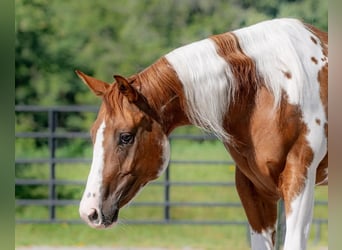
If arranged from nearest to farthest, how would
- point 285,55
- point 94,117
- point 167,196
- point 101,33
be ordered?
point 285,55 → point 167,196 → point 94,117 → point 101,33

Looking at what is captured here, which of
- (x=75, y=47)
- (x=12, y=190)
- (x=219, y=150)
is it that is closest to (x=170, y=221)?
(x=219, y=150)

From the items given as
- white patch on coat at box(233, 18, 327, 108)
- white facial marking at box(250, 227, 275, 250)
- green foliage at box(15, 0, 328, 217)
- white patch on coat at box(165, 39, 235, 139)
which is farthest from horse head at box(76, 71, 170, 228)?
green foliage at box(15, 0, 328, 217)

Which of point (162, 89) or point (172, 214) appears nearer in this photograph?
point (162, 89)

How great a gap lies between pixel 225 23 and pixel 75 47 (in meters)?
1.21

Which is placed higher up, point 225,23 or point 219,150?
point 225,23

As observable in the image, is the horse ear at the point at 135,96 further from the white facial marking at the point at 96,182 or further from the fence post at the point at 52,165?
the fence post at the point at 52,165

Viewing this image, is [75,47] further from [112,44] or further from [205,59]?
[205,59]

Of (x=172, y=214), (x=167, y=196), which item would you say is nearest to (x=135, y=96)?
(x=167, y=196)

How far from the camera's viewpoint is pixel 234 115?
6.33ft

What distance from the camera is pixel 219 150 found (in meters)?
4.57

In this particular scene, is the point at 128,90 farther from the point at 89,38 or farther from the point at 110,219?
the point at 89,38

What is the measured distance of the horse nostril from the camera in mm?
1807

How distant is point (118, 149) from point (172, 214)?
9.54 feet

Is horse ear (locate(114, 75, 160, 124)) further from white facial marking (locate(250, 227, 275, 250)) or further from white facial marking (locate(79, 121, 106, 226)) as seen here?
white facial marking (locate(250, 227, 275, 250))
